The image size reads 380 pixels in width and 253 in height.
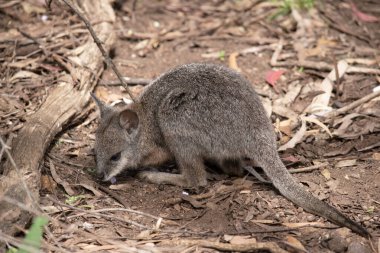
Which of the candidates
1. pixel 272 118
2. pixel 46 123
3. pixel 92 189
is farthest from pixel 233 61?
pixel 92 189

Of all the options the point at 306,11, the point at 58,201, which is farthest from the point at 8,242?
the point at 306,11

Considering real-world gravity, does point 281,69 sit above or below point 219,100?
below

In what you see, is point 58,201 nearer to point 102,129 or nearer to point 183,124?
point 102,129

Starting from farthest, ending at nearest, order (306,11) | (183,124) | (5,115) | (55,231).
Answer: (306,11) → (5,115) → (183,124) → (55,231)

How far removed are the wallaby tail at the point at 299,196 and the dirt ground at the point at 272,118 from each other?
0.37 ft

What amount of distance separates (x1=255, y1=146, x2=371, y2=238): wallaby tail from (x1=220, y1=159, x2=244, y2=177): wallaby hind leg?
1.37ft

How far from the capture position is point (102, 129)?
6492 millimetres

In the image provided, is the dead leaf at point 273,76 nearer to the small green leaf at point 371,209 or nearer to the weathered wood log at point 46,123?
the weathered wood log at point 46,123

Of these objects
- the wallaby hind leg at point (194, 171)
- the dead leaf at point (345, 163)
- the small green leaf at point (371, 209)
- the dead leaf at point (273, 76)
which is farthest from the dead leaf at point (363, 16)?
the wallaby hind leg at point (194, 171)

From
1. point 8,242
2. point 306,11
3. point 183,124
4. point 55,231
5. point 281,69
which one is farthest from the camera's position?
point 306,11

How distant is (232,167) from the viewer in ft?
21.3

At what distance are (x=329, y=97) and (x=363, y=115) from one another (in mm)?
714

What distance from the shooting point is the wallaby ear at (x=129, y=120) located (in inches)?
253

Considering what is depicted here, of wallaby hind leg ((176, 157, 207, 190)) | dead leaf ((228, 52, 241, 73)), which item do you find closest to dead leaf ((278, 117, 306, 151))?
wallaby hind leg ((176, 157, 207, 190))
